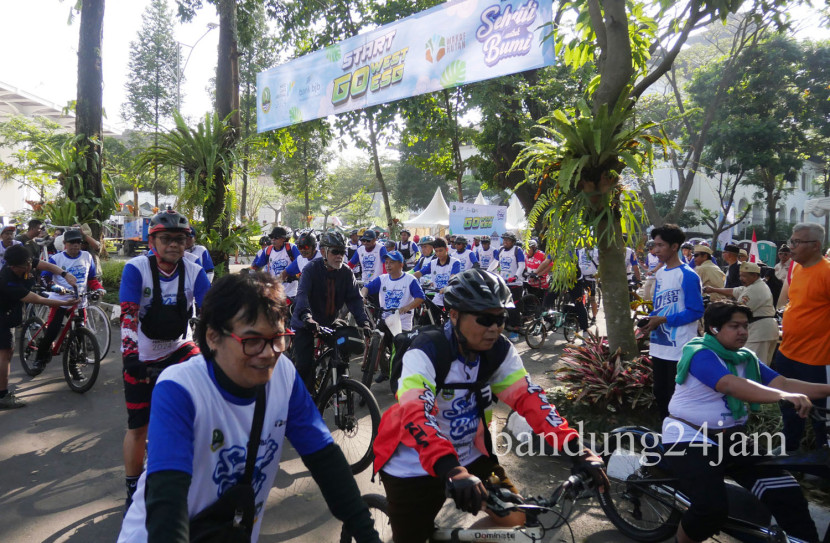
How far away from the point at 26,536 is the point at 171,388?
318 cm

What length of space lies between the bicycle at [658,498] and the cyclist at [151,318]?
3.18 meters

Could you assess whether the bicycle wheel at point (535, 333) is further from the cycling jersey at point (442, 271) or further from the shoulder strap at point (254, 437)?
the shoulder strap at point (254, 437)

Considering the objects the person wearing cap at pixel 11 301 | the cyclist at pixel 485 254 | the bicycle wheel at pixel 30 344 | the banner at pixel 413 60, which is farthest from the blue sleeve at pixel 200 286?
the cyclist at pixel 485 254

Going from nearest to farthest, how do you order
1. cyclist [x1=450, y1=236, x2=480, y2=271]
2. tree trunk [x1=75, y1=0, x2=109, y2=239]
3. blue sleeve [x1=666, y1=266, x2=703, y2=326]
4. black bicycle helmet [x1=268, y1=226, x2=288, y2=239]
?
blue sleeve [x1=666, y1=266, x2=703, y2=326]
black bicycle helmet [x1=268, y1=226, x2=288, y2=239]
tree trunk [x1=75, y1=0, x2=109, y2=239]
cyclist [x1=450, y1=236, x2=480, y2=271]

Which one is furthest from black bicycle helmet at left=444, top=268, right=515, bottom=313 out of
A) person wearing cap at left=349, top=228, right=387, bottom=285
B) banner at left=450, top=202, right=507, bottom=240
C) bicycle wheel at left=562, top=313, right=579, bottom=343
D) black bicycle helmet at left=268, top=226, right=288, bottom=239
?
banner at left=450, top=202, right=507, bottom=240

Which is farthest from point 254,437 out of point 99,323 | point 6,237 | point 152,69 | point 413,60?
point 152,69

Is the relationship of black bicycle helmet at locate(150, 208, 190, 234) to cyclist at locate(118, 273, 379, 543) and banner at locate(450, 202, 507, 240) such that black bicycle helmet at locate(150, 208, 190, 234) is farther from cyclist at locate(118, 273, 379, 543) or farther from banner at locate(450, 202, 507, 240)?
banner at locate(450, 202, 507, 240)

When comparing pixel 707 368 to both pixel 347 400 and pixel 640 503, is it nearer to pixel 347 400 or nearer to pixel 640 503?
pixel 640 503

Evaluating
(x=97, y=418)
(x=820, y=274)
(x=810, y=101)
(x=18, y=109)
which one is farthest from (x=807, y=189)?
(x=18, y=109)

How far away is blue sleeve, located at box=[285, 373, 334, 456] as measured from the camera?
6.85 ft

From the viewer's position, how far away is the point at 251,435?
1907 mm

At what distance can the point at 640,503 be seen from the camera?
13.0 feet

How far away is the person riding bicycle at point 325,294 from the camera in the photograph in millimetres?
5875

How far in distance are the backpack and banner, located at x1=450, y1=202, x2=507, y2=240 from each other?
13.4 meters
